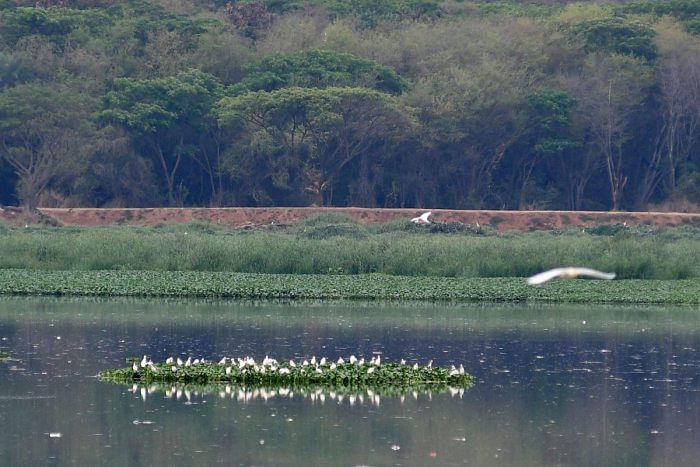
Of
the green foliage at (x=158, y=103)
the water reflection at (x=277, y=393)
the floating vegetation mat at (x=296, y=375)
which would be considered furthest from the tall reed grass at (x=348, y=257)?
the green foliage at (x=158, y=103)

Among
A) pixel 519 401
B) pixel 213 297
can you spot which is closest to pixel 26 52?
pixel 213 297

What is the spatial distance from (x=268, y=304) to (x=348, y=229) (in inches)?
667

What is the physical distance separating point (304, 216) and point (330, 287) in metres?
23.3

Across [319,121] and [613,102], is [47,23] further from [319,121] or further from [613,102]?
[613,102]

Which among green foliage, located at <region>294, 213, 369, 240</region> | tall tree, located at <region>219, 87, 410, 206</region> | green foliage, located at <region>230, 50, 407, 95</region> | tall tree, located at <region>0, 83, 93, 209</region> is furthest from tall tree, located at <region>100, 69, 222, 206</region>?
green foliage, located at <region>294, 213, 369, 240</region>

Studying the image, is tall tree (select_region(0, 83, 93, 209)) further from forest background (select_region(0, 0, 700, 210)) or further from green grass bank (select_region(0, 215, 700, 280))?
green grass bank (select_region(0, 215, 700, 280))

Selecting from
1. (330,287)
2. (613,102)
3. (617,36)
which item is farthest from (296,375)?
(617,36)

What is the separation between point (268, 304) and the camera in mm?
36625

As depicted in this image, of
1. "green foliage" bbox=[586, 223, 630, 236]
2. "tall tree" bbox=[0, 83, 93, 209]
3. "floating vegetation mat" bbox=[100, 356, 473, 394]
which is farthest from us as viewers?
"tall tree" bbox=[0, 83, 93, 209]

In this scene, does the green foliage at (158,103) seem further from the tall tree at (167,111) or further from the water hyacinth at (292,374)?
the water hyacinth at (292,374)

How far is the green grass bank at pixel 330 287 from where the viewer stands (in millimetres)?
38344

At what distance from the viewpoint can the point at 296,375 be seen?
23.8m

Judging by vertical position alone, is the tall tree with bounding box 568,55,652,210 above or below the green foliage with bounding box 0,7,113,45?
below

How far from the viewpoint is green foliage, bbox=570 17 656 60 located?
241 feet
